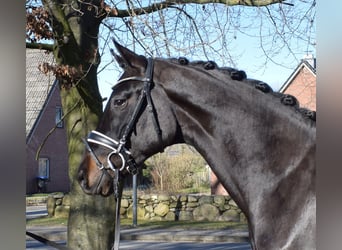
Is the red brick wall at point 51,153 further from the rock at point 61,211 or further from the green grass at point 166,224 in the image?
the green grass at point 166,224

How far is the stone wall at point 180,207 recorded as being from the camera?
15578 millimetres

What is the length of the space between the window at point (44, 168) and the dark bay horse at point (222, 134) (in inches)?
664

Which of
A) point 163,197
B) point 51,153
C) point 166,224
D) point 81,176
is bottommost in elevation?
point 166,224

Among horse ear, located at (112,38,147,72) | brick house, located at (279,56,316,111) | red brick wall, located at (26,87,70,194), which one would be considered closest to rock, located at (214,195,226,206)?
red brick wall, located at (26,87,70,194)

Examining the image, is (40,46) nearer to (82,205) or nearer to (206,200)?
(82,205)

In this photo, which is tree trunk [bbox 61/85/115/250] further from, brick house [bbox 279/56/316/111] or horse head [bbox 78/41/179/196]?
horse head [bbox 78/41/179/196]

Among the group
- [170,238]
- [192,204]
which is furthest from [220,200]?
[170,238]

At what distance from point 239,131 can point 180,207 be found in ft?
45.1

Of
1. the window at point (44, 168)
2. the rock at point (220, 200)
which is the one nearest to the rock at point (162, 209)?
the rock at point (220, 200)

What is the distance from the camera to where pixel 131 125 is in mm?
2512

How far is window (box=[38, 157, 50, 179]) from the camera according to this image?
1905cm

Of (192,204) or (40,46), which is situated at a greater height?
(40,46)
